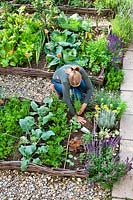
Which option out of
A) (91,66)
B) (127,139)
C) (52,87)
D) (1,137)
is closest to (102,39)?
(91,66)

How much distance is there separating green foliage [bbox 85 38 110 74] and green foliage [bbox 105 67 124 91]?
0.14m

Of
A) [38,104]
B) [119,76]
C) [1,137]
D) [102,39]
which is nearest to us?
[1,137]

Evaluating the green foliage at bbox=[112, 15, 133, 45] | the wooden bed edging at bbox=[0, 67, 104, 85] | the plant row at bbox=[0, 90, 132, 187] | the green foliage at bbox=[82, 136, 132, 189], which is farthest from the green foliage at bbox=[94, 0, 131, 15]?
the green foliage at bbox=[82, 136, 132, 189]

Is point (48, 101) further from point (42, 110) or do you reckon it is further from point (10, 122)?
point (10, 122)

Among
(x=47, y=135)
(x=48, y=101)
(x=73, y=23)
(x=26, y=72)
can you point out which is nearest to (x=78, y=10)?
(x=73, y=23)

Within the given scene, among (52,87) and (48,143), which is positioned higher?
(52,87)

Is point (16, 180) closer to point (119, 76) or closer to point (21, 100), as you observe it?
point (21, 100)

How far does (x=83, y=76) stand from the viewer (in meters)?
5.73

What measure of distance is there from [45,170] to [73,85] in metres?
1.09

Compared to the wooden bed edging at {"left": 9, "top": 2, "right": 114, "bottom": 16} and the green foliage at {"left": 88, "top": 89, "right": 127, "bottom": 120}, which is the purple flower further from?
the wooden bed edging at {"left": 9, "top": 2, "right": 114, "bottom": 16}

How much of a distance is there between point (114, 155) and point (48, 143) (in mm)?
797

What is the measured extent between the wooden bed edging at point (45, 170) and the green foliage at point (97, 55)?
6.09ft

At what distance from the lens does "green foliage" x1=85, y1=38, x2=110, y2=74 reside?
6640 mm

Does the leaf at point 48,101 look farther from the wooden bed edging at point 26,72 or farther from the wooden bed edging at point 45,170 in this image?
the wooden bed edging at point 45,170
